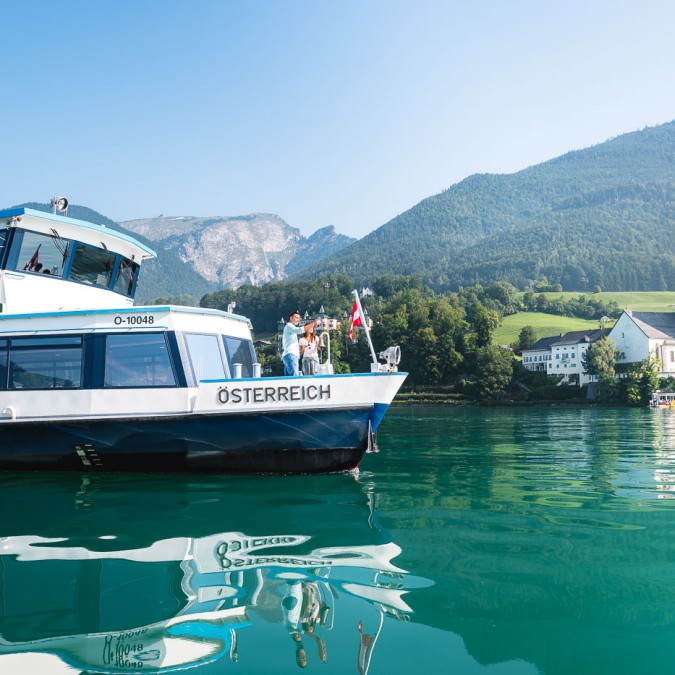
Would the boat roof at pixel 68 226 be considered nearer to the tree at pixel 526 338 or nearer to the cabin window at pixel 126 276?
the cabin window at pixel 126 276

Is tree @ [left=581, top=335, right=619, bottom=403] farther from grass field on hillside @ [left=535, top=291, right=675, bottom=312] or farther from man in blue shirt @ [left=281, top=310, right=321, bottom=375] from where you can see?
man in blue shirt @ [left=281, top=310, right=321, bottom=375]

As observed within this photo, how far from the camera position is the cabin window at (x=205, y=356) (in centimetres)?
1225

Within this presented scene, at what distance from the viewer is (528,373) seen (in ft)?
306

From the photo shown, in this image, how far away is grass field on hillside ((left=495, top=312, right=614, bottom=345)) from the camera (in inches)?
4951

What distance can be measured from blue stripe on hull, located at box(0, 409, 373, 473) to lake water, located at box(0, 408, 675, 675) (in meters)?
0.93

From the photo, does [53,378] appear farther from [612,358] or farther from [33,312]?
[612,358]

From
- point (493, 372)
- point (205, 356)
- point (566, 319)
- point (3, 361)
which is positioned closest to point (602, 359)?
point (493, 372)

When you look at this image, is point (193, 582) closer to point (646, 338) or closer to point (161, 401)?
point (161, 401)

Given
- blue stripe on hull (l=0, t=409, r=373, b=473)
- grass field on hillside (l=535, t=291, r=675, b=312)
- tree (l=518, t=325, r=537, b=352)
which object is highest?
grass field on hillside (l=535, t=291, r=675, b=312)

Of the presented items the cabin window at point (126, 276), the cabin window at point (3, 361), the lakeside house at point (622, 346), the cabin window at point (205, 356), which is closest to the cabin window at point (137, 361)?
the cabin window at point (205, 356)

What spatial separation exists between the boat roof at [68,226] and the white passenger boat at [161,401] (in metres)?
2.07

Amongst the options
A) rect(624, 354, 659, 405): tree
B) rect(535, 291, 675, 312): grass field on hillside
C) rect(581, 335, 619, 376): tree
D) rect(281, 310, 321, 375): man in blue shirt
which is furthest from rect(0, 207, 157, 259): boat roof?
rect(535, 291, 675, 312): grass field on hillside

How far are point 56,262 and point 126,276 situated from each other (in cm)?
192

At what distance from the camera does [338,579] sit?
19.1ft
